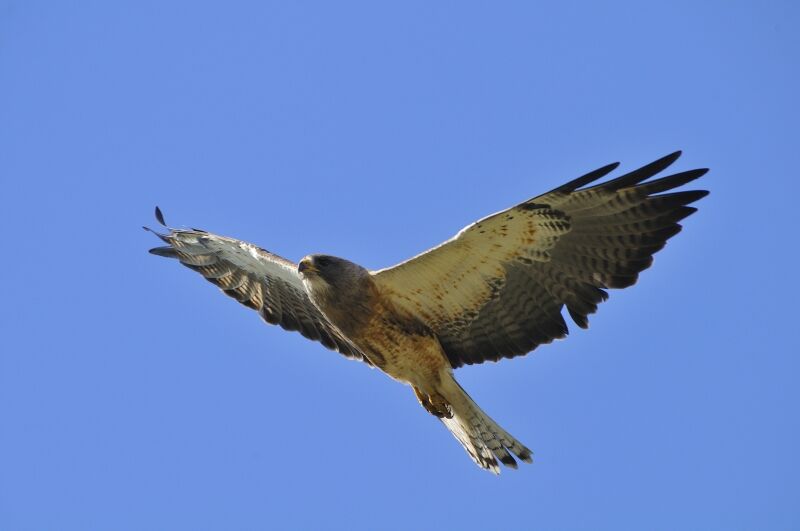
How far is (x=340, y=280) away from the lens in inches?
381

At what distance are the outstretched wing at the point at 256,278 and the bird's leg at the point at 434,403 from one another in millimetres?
885

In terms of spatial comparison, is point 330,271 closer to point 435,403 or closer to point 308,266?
point 308,266

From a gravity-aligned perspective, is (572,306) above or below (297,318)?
below

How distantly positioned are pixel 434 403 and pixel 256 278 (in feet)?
8.60

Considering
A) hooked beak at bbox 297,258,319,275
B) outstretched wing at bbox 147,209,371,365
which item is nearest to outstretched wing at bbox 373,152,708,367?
hooked beak at bbox 297,258,319,275

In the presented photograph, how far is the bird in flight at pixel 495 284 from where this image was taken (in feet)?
30.9

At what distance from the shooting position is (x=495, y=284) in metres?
9.98

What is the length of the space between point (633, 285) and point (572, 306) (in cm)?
57

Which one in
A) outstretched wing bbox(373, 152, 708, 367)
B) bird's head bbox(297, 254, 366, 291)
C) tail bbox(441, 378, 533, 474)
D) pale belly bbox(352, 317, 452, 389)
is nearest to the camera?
outstretched wing bbox(373, 152, 708, 367)

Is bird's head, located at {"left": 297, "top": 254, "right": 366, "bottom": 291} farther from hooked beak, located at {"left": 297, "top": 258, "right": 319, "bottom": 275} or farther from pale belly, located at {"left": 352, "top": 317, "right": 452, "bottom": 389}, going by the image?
pale belly, located at {"left": 352, "top": 317, "right": 452, "bottom": 389}

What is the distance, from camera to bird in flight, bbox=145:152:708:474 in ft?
30.9

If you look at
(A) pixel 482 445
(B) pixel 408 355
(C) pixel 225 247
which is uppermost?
(C) pixel 225 247

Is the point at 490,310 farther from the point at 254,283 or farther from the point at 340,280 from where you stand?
the point at 254,283

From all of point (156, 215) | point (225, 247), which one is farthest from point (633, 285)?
point (156, 215)
